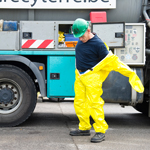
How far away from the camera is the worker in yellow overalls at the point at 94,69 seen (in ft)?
15.1

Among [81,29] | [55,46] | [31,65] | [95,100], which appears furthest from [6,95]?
[81,29]

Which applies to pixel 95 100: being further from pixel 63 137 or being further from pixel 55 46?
pixel 55 46

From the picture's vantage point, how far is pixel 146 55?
5.47 m

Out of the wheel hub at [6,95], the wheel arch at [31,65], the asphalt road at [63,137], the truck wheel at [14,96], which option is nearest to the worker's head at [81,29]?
the wheel arch at [31,65]

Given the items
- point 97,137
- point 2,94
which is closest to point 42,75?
point 2,94

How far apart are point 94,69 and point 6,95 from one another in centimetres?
168

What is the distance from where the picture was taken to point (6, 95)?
5.41m

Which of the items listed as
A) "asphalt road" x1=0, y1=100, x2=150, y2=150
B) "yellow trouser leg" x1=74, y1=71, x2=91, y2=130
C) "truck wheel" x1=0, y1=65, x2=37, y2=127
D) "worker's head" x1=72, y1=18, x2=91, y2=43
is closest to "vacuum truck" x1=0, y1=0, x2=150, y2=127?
"truck wheel" x1=0, y1=65, x2=37, y2=127

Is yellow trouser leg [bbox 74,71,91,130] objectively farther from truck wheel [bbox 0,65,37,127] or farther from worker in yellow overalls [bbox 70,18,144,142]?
truck wheel [bbox 0,65,37,127]

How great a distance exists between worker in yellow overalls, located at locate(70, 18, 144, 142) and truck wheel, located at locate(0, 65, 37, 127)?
39.6 inches

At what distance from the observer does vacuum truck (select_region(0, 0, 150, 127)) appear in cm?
533

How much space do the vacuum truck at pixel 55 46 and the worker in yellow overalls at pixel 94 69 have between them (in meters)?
0.62

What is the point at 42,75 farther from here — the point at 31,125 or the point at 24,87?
the point at 31,125

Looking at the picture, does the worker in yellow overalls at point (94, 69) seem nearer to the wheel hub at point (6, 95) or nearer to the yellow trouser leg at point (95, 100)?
the yellow trouser leg at point (95, 100)
